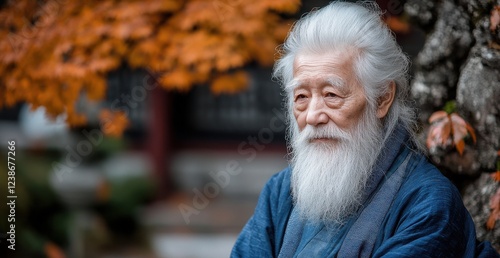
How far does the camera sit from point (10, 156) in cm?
705

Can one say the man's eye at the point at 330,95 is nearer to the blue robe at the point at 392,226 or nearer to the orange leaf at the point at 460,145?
the blue robe at the point at 392,226

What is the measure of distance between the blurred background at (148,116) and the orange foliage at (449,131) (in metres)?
0.06

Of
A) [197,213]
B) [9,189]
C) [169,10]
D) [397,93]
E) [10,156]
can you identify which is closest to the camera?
[397,93]

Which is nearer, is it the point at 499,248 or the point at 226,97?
the point at 499,248

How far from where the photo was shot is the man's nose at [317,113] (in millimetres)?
2660

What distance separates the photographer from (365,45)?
2.65 meters

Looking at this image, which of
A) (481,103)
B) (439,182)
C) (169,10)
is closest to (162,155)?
(169,10)

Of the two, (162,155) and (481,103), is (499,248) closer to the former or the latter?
(481,103)

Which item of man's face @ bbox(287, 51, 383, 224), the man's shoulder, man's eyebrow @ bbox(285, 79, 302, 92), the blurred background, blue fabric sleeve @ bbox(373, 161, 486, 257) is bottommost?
blue fabric sleeve @ bbox(373, 161, 486, 257)

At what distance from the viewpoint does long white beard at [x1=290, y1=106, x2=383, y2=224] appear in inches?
106

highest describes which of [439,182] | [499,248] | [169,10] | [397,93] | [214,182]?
[169,10]

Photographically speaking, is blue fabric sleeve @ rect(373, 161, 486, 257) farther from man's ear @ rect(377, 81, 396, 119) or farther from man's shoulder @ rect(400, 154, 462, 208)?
man's ear @ rect(377, 81, 396, 119)

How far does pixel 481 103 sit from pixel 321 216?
1.07 meters

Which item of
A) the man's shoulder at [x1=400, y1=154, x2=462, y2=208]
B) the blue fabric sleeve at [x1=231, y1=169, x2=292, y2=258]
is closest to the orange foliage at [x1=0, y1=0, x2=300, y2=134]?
the blue fabric sleeve at [x1=231, y1=169, x2=292, y2=258]
